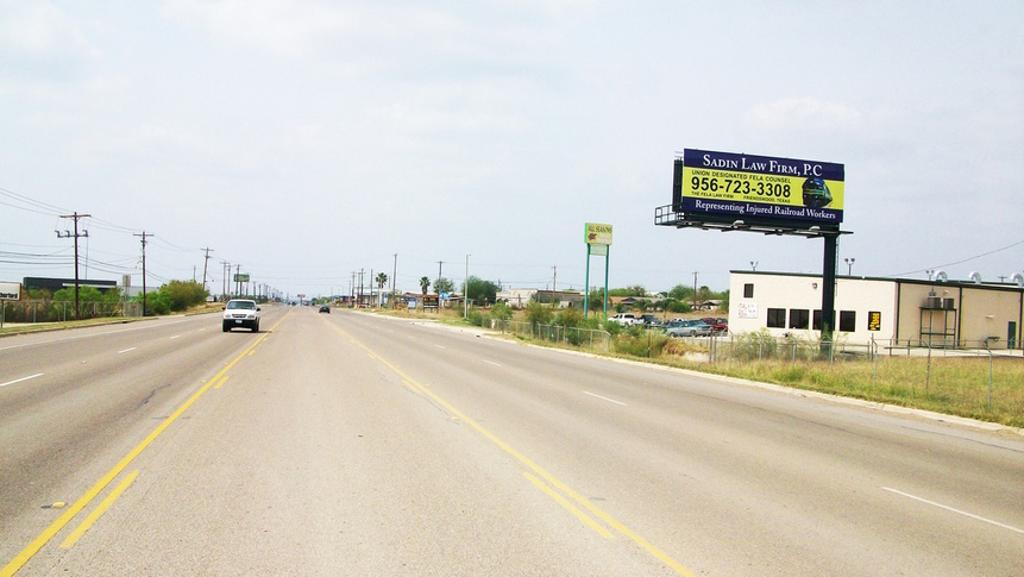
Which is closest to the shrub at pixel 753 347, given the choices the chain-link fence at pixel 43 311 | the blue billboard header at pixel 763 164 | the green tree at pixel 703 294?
the blue billboard header at pixel 763 164

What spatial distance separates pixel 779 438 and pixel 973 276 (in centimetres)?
6357

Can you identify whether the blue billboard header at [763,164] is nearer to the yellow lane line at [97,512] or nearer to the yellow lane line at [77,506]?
the yellow lane line at [77,506]

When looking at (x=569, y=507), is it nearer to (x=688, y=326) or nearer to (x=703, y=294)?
(x=688, y=326)

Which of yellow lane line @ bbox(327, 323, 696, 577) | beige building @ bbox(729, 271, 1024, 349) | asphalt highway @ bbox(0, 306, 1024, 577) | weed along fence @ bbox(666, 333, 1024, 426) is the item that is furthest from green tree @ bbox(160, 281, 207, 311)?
yellow lane line @ bbox(327, 323, 696, 577)

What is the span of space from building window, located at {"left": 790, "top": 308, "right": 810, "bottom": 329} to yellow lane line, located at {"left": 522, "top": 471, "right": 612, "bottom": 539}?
58.3 metres

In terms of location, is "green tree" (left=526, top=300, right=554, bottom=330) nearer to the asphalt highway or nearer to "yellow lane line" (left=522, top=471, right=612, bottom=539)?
the asphalt highway

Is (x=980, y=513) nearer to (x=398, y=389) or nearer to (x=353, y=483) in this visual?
(x=353, y=483)

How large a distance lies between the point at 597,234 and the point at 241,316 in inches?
1277

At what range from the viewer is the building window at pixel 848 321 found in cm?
5994

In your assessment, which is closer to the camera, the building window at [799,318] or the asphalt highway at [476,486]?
the asphalt highway at [476,486]

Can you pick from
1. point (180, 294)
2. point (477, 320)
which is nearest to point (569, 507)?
point (477, 320)

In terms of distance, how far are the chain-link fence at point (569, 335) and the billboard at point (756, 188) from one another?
335 inches

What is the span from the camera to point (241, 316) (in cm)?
4806

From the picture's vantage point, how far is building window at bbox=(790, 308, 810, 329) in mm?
63125
